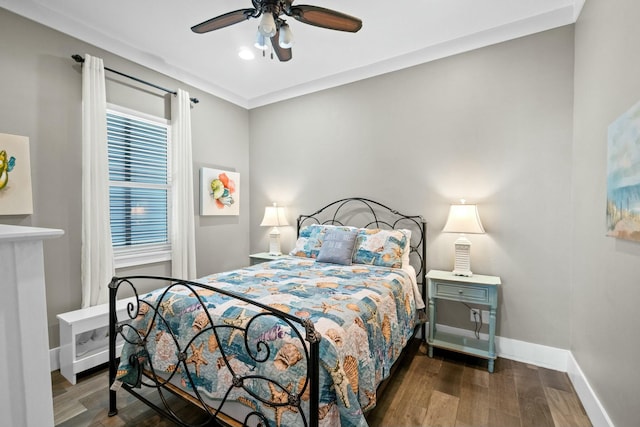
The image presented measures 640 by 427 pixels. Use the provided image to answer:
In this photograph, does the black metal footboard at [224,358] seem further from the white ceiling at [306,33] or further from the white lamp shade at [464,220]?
the white ceiling at [306,33]

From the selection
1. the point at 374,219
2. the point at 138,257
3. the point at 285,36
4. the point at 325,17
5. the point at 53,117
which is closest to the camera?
the point at 325,17

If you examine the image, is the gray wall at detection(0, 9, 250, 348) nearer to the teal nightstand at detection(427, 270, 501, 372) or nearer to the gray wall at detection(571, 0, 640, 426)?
the teal nightstand at detection(427, 270, 501, 372)

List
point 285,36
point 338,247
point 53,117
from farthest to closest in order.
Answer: point 338,247 → point 53,117 → point 285,36

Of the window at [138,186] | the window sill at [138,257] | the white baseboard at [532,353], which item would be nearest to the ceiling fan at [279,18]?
the window at [138,186]

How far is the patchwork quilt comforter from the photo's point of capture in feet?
4.28

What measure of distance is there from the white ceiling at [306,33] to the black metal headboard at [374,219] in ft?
5.01

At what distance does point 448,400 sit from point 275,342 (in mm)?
1525

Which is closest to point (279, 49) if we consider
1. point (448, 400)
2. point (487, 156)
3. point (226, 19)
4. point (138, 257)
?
point (226, 19)

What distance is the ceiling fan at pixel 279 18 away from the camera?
190 cm

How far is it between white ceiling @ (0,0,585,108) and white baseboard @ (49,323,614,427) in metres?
2.76

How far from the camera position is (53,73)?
8.39 ft

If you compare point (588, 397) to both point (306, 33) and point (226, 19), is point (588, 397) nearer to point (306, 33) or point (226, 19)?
point (226, 19)

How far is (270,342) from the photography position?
1.38 meters

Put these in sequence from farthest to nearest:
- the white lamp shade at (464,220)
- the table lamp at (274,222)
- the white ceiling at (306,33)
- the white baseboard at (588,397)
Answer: the table lamp at (274,222) → the white lamp shade at (464,220) → the white ceiling at (306,33) → the white baseboard at (588,397)
